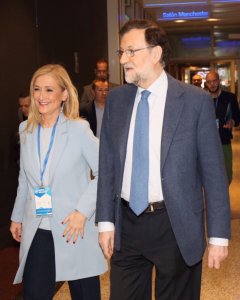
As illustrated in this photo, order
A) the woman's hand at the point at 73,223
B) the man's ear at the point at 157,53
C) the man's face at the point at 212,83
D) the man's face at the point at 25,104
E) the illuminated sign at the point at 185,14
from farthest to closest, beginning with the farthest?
the illuminated sign at the point at 185,14 → the man's face at the point at 212,83 → the man's face at the point at 25,104 → the woman's hand at the point at 73,223 → the man's ear at the point at 157,53

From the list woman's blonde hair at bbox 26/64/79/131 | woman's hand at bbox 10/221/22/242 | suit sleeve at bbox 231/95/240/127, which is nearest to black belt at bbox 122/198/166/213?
woman's blonde hair at bbox 26/64/79/131

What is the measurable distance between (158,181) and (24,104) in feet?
11.3

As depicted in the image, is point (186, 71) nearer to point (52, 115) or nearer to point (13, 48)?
point (13, 48)

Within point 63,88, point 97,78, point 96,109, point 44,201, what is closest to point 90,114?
A: point 96,109

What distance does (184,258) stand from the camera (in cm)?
222

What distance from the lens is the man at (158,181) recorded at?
2.18 metres

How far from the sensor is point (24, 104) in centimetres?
542

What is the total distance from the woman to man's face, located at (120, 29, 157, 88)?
1.89 ft

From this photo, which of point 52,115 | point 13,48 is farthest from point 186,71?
point 52,115

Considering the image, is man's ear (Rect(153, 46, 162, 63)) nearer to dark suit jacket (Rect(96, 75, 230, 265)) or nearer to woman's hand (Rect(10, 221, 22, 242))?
dark suit jacket (Rect(96, 75, 230, 265))

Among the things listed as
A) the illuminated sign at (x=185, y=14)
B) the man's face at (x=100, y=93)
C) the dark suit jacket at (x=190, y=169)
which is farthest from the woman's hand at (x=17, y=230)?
the illuminated sign at (x=185, y=14)

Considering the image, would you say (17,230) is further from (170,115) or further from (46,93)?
(170,115)

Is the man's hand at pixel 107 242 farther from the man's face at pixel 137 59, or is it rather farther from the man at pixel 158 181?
the man's face at pixel 137 59

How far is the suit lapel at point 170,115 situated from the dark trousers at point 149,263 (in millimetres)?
277
